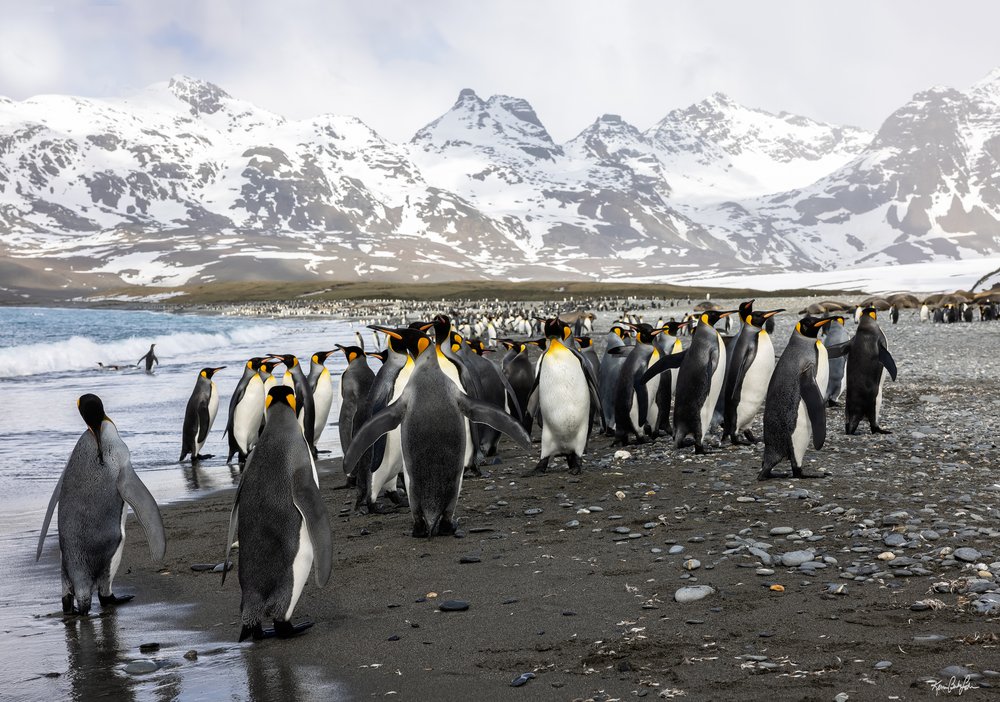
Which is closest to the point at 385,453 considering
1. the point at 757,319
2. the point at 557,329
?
the point at 557,329

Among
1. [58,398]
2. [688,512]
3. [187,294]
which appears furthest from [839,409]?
[187,294]

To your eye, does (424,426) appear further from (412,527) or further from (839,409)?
(839,409)

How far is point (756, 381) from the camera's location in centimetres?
889

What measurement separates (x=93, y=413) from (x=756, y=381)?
234 inches

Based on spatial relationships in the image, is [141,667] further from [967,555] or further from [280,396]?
[967,555]

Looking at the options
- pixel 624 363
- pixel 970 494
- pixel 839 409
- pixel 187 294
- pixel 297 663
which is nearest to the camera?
pixel 297 663

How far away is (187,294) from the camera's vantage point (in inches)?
4899

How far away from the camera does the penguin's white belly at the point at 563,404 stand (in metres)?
8.02

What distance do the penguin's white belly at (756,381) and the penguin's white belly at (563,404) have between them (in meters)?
1.74

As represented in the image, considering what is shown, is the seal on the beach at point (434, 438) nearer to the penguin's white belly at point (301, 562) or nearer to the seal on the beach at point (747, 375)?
the penguin's white belly at point (301, 562)

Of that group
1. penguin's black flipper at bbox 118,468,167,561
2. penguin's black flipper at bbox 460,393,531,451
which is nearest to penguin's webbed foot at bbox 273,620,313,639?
penguin's black flipper at bbox 118,468,167,561

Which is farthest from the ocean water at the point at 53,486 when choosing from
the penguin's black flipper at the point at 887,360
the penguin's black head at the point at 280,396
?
A: the penguin's black flipper at the point at 887,360

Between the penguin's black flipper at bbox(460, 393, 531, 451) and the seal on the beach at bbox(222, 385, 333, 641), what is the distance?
161 cm

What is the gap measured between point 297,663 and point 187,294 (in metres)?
127
